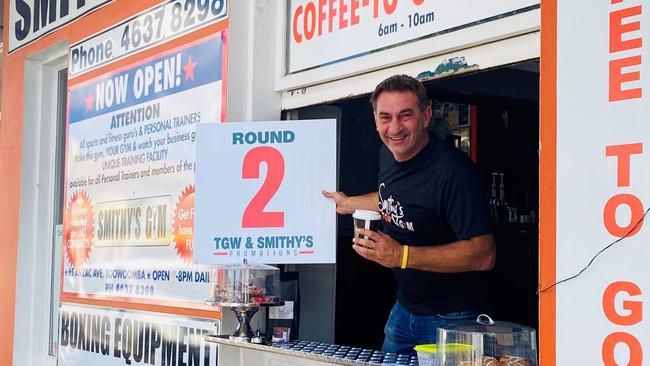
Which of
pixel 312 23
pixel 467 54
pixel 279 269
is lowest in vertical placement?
pixel 279 269

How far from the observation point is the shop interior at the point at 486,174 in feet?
13.6

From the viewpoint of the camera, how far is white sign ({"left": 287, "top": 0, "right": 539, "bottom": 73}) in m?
2.78

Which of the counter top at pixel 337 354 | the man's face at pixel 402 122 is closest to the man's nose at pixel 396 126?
the man's face at pixel 402 122

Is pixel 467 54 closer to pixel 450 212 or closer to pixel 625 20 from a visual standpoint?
pixel 450 212

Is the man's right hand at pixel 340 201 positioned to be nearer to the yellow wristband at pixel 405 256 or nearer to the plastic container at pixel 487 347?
the yellow wristband at pixel 405 256

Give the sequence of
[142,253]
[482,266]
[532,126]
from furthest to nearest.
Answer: [532,126], [142,253], [482,266]

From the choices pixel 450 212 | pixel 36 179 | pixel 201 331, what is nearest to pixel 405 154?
pixel 450 212

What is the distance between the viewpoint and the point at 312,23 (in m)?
3.54

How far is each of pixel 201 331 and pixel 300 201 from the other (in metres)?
0.95

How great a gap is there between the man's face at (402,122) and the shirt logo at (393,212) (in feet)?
0.57

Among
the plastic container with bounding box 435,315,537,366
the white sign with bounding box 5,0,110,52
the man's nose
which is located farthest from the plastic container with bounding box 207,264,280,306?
the white sign with bounding box 5,0,110,52

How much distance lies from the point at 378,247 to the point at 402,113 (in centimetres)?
54

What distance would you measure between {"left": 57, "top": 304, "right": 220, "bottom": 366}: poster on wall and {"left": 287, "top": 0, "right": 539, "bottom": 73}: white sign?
117 centimetres

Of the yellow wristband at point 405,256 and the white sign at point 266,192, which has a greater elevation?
the white sign at point 266,192
